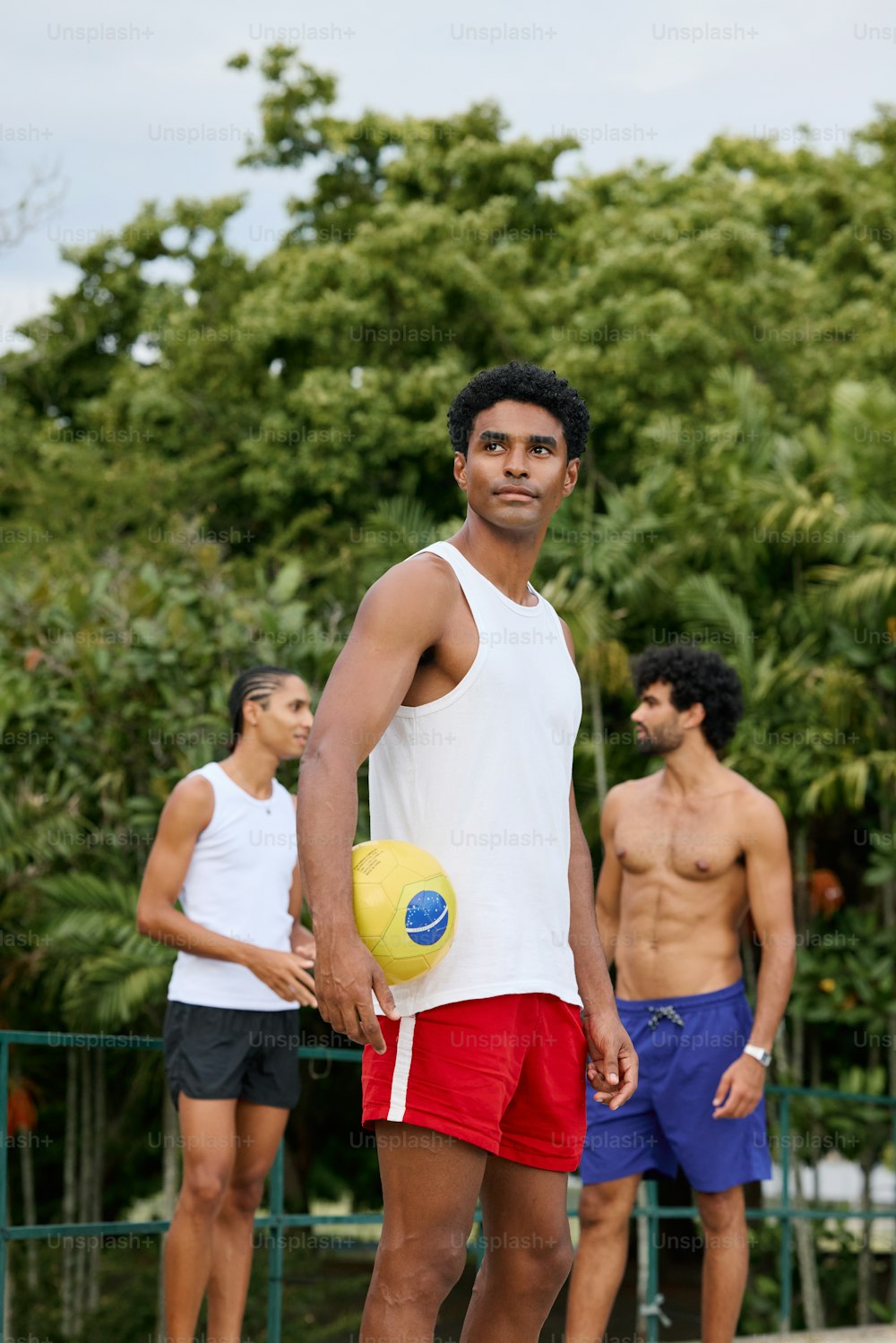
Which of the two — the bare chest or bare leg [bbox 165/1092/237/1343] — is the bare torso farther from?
bare leg [bbox 165/1092/237/1343]

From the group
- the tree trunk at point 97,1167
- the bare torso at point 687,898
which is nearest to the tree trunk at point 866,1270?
the tree trunk at point 97,1167

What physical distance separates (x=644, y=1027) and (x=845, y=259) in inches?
548

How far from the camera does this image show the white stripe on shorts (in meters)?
2.43

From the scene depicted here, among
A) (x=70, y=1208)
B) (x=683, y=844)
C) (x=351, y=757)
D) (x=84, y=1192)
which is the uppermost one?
(x=683, y=844)

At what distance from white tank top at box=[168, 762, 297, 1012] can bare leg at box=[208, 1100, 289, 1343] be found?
33cm

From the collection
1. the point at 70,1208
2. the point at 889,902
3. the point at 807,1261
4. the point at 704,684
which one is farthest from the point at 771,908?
the point at 70,1208

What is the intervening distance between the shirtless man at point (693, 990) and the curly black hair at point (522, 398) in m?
2.08

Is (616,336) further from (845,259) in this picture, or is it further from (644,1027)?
(644,1027)

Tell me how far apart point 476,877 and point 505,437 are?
798 millimetres

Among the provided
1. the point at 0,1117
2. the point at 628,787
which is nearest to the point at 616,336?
the point at 628,787

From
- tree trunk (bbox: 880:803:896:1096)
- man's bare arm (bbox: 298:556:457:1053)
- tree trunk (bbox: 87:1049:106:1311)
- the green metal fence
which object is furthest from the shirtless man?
tree trunk (bbox: 87:1049:106:1311)

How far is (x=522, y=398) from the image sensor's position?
276cm

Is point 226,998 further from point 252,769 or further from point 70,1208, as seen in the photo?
point 70,1208

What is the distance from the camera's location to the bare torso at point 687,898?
457 centimetres
